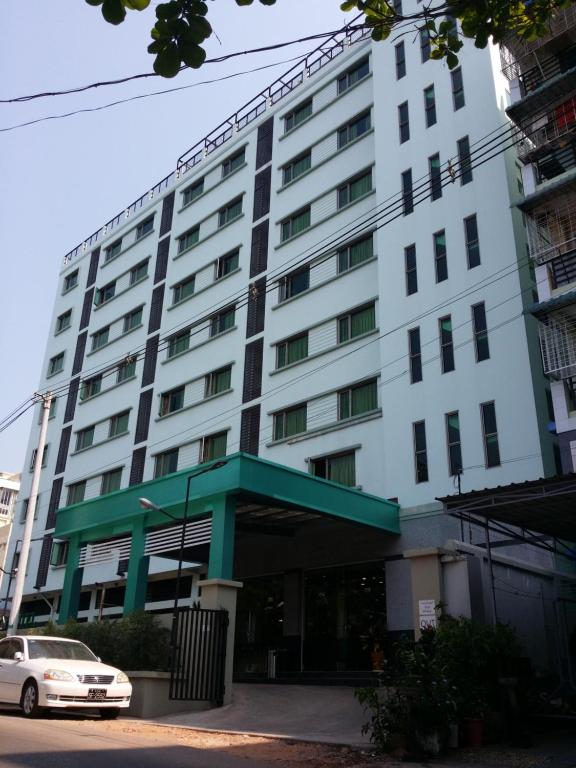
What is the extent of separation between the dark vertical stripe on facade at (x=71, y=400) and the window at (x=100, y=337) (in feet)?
7.56

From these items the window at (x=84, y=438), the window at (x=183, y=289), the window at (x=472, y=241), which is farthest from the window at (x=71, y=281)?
the window at (x=472, y=241)

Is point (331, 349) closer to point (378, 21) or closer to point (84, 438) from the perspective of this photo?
point (84, 438)

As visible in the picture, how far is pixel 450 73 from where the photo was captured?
2673 cm

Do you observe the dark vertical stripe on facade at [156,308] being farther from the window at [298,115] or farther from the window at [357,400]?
the window at [357,400]

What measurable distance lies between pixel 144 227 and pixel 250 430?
19595 mm

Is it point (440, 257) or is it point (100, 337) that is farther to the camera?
point (100, 337)

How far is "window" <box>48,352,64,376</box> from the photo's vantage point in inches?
1789

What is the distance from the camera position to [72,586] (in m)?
22.6

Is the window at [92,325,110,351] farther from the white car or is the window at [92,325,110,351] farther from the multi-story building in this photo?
the white car

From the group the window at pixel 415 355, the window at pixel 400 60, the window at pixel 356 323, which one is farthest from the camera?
the window at pixel 400 60

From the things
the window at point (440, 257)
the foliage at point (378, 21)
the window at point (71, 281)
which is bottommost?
the foliage at point (378, 21)

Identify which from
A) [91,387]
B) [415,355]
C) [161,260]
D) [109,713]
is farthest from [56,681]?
[161,260]

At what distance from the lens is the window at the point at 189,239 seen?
38.2 m

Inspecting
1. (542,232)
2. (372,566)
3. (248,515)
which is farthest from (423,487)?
(542,232)
